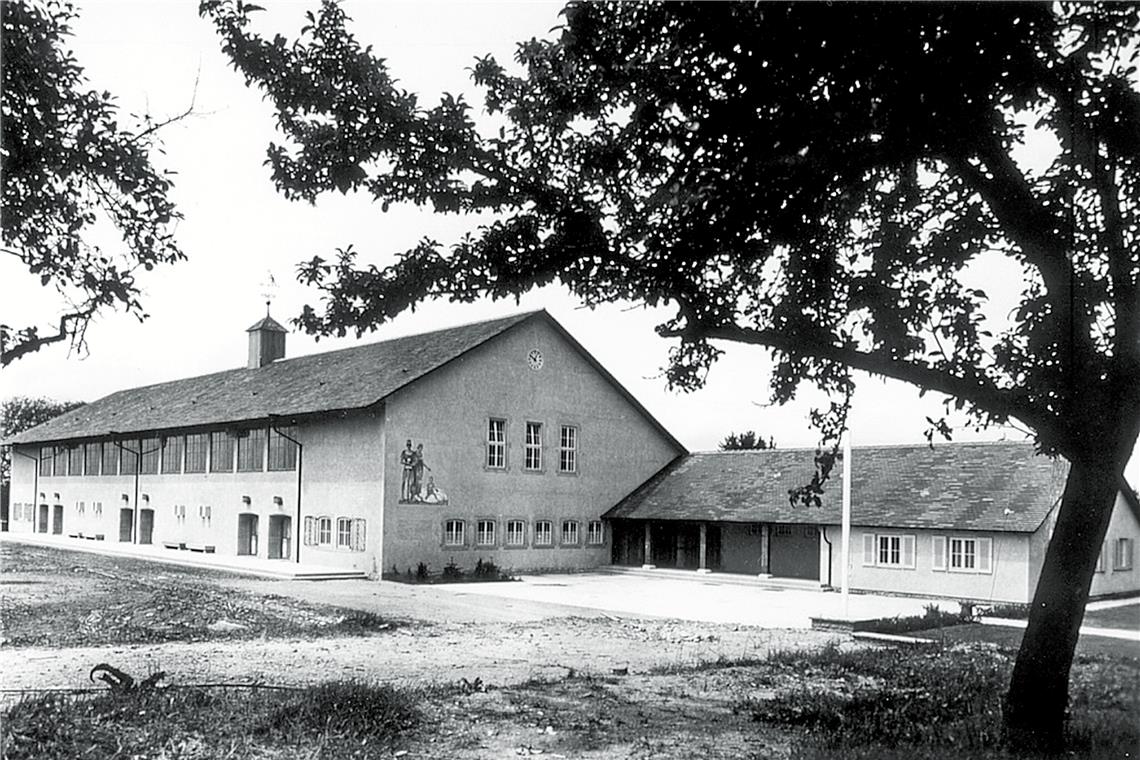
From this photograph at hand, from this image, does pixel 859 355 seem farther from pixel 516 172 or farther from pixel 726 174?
pixel 516 172

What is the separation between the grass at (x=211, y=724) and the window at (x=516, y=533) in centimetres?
2414

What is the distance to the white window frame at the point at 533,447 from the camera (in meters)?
35.6

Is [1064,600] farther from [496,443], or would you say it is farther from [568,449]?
[568,449]

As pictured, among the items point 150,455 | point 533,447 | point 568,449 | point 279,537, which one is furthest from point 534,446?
point 150,455

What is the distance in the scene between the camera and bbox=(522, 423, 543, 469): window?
35.7m

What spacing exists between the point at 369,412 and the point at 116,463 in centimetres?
2101

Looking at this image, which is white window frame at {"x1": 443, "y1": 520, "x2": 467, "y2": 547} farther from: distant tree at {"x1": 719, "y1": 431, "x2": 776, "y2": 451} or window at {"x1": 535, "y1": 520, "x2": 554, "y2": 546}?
distant tree at {"x1": 719, "y1": 431, "x2": 776, "y2": 451}

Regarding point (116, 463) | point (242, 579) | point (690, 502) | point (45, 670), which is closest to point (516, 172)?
point (45, 670)

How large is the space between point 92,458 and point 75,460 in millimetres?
2449

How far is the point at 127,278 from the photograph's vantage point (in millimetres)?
9461

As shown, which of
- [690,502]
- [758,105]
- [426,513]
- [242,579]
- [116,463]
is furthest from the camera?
[116,463]

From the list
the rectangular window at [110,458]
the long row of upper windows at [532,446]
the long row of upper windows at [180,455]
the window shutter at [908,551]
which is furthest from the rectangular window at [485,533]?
the rectangular window at [110,458]

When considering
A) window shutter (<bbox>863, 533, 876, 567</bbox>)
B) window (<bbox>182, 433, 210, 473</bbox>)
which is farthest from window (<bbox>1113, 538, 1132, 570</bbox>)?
window (<bbox>182, 433, 210, 473</bbox>)

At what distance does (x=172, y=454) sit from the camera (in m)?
43.0
